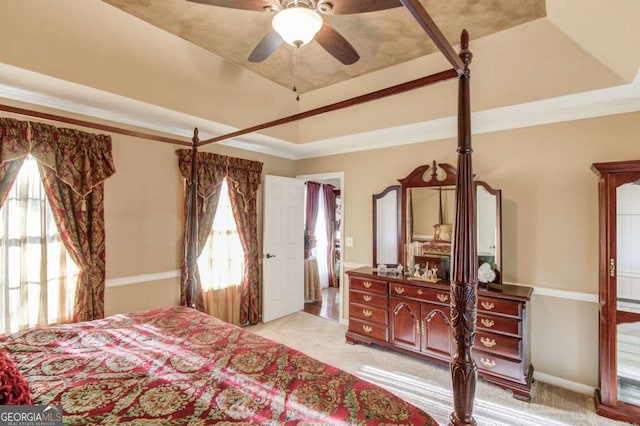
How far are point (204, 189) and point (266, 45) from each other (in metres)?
1.89

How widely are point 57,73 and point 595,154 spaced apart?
431 cm

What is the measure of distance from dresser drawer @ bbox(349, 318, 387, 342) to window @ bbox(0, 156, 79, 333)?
2766 millimetres

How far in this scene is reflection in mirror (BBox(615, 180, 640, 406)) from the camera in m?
2.25

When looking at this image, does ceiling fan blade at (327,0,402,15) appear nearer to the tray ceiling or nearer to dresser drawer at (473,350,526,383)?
the tray ceiling

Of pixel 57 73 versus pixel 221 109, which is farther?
pixel 221 109

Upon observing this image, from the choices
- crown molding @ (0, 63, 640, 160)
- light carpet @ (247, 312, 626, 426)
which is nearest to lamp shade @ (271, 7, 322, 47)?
crown molding @ (0, 63, 640, 160)

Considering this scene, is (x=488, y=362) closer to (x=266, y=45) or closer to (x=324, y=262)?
(x=266, y=45)

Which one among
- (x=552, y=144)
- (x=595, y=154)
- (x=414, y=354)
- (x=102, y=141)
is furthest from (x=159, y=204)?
(x=595, y=154)

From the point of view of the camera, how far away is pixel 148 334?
6.16 feet

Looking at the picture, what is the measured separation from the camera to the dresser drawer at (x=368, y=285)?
10.9 feet

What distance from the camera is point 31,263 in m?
2.46

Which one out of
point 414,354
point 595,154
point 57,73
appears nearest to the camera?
point 57,73

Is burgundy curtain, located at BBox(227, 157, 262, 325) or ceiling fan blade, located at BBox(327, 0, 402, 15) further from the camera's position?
burgundy curtain, located at BBox(227, 157, 262, 325)

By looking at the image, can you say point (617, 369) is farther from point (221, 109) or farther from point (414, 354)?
point (221, 109)
